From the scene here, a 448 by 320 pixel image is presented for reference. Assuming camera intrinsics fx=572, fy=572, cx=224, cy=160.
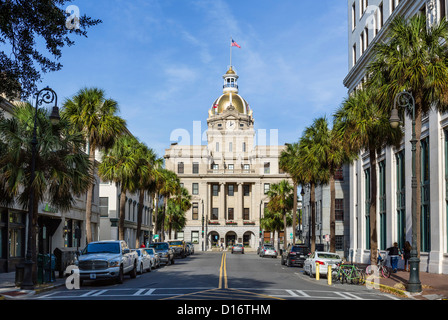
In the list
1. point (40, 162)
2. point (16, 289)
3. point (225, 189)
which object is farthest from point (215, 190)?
point (16, 289)

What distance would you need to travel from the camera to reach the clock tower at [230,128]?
12181 centimetres

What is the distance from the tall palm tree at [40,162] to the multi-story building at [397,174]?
1723 centimetres

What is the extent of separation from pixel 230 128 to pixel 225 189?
1946cm

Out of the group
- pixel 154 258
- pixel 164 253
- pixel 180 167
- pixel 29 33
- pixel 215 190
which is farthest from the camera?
pixel 215 190

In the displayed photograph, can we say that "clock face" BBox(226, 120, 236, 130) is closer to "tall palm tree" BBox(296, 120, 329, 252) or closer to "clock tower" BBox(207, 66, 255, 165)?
"clock tower" BBox(207, 66, 255, 165)

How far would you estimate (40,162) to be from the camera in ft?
79.3

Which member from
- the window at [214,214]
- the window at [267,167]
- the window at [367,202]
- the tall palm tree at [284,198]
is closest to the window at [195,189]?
the window at [214,214]

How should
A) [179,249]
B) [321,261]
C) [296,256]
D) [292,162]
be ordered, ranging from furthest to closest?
[179,249] → [292,162] → [296,256] → [321,261]

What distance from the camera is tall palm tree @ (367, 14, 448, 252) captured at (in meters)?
23.1

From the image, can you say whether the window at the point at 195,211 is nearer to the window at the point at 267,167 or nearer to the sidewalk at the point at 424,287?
the window at the point at 267,167

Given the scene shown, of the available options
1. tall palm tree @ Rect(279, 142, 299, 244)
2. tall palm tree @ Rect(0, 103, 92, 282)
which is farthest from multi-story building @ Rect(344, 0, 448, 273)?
tall palm tree @ Rect(0, 103, 92, 282)

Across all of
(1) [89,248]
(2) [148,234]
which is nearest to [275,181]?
(2) [148,234]

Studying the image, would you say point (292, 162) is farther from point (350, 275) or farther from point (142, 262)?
point (350, 275)

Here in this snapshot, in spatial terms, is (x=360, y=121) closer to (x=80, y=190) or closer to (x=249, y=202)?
(x=80, y=190)
